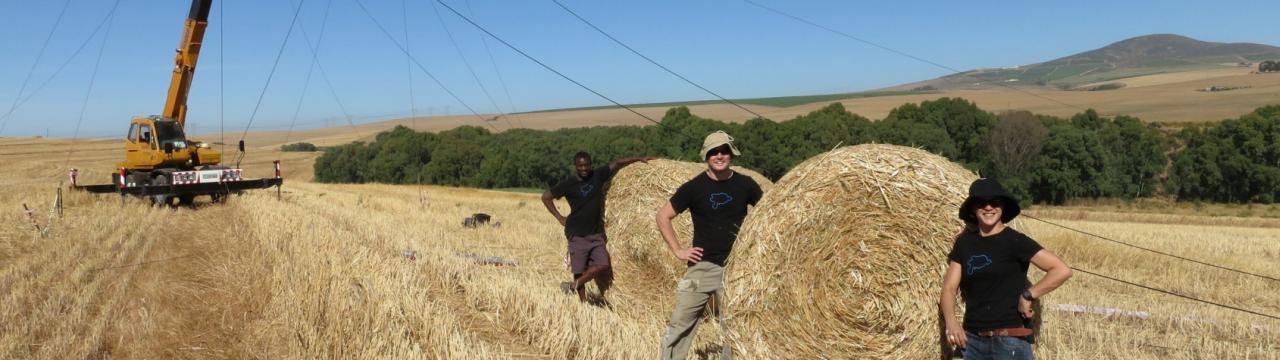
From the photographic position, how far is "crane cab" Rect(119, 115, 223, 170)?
20750 mm

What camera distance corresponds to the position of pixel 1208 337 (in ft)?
23.3

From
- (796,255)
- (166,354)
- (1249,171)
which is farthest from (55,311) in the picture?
(1249,171)

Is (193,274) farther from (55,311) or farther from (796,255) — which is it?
(796,255)

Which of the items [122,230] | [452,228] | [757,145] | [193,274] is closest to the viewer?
[193,274]

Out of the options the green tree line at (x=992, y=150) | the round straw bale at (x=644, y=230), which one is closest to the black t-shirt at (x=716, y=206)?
the round straw bale at (x=644, y=230)

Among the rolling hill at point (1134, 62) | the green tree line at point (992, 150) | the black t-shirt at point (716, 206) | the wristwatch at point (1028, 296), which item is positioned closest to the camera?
the wristwatch at point (1028, 296)

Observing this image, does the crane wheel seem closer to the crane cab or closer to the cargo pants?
the crane cab

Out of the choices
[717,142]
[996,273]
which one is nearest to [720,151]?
[717,142]

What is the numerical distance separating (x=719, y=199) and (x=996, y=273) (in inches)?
80.6

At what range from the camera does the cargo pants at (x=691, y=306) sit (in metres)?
5.84

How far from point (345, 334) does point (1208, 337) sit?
21.8 feet

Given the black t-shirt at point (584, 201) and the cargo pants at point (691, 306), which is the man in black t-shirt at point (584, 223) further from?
the cargo pants at point (691, 306)

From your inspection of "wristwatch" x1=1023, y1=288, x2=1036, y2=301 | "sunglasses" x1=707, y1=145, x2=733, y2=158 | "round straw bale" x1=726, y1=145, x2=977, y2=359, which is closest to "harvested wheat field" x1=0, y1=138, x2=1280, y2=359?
"round straw bale" x1=726, y1=145, x2=977, y2=359

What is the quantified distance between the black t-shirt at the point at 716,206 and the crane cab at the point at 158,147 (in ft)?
61.4
